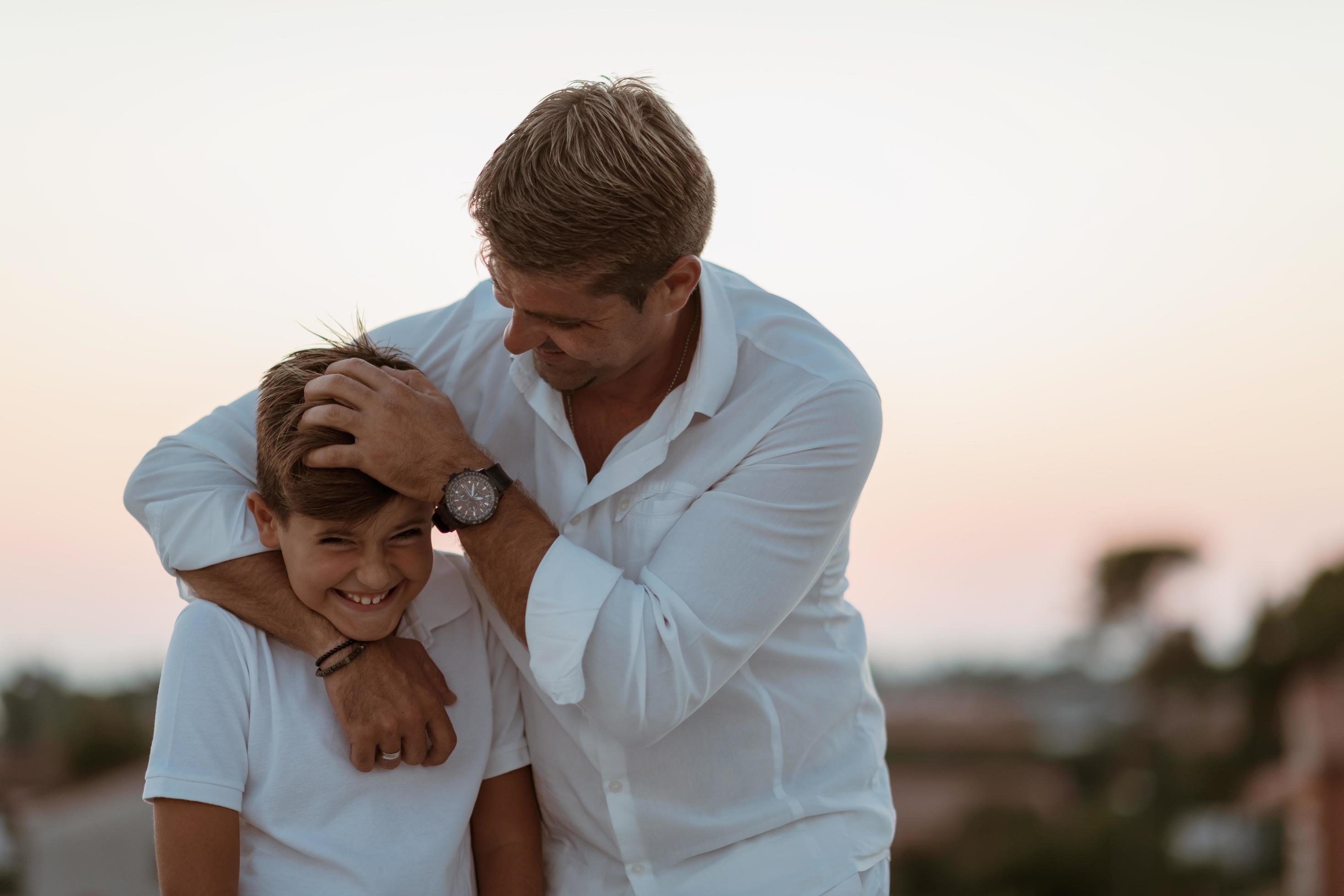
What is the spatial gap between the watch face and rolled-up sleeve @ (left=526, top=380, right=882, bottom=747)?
13 centimetres

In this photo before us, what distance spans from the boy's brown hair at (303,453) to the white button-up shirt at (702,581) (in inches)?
5.6

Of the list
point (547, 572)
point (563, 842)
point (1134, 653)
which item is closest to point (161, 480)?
point (547, 572)

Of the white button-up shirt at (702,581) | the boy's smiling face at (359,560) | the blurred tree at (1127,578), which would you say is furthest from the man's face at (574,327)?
the blurred tree at (1127,578)

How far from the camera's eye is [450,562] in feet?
7.66

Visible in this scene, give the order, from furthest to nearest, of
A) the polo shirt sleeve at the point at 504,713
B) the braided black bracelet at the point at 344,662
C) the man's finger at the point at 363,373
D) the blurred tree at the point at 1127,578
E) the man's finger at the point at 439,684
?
the blurred tree at the point at 1127,578, the polo shirt sleeve at the point at 504,713, the man's finger at the point at 439,684, the braided black bracelet at the point at 344,662, the man's finger at the point at 363,373

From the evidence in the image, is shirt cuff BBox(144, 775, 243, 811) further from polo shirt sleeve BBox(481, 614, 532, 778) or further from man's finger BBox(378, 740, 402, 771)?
polo shirt sleeve BBox(481, 614, 532, 778)

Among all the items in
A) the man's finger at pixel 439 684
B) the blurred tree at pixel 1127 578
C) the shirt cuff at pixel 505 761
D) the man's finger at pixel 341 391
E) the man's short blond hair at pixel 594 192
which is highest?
the man's short blond hair at pixel 594 192

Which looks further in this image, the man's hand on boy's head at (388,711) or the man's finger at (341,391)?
the man's hand on boy's head at (388,711)

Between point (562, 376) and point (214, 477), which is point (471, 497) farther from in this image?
point (214, 477)

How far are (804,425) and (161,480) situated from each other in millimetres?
1173

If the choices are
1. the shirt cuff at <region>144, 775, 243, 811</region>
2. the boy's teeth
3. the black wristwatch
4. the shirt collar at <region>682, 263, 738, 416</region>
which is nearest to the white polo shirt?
the shirt cuff at <region>144, 775, 243, 811</region>

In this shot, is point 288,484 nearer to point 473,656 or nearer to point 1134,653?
point 473,656

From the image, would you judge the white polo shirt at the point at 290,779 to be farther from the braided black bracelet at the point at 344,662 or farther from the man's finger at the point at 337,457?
the man's finger at the point at 337,457

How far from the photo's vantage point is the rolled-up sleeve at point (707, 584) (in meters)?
1.81
